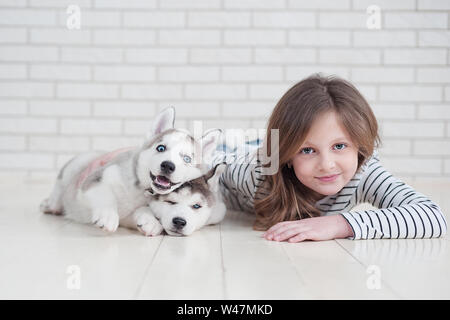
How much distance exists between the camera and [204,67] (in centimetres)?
303

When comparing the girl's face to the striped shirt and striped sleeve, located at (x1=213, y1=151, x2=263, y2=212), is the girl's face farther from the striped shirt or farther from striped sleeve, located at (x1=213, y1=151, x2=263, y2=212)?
striped sleeve, located at (x1=213, y1=151, x2=263, y2=212)

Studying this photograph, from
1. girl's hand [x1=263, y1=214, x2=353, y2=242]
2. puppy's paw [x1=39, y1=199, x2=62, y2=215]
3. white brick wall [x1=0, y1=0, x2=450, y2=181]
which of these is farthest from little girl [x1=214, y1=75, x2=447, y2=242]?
white brick wall [x1=0, y1=0, x2=450, y2=181]

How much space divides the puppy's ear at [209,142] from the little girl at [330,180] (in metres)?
0.17

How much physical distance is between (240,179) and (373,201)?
0.46 m

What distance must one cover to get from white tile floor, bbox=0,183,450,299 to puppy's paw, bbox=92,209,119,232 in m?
0.04

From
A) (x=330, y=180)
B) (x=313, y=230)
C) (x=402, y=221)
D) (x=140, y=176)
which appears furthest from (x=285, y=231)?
(x=140, y=176)

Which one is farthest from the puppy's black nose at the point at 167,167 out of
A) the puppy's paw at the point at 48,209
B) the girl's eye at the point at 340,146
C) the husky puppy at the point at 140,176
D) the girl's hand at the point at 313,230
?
the puppy's paw at the point at 48,209

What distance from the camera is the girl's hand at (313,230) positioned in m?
1.41

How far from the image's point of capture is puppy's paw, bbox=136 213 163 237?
1483 mm

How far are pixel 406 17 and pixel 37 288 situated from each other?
2720 millimetres

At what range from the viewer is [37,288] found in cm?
95

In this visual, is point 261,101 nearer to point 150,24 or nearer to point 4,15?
point 150,24

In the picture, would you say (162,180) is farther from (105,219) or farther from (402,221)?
(402,221)

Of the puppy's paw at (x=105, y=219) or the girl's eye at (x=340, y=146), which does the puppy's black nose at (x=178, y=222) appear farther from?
the girl's eye at (x=340, y=146)
